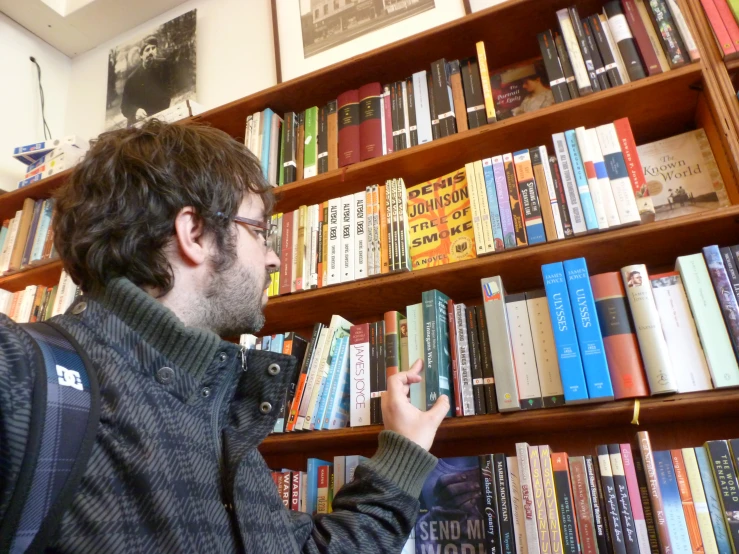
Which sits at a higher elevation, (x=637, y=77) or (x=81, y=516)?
(x=637, y=77)

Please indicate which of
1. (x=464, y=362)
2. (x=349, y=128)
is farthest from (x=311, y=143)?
(x=464, y=362)

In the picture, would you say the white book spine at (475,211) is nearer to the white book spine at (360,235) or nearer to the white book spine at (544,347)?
the white book spine at (544,347)

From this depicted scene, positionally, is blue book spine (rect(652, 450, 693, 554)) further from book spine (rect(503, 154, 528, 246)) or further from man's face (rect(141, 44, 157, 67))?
man's face (rect(141, 44, 157, 67))

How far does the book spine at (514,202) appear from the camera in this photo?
1.27m

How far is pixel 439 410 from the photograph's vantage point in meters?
1.14

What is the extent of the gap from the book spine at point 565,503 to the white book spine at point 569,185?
49cm

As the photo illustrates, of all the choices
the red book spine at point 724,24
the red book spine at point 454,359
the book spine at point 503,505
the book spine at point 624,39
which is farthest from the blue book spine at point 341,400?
the red book spine at point 724,24

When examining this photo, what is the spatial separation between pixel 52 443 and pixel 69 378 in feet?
0.27

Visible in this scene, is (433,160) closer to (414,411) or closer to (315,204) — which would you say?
(315,204)

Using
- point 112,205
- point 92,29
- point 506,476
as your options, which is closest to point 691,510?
point 506,476

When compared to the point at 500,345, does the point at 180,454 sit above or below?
below

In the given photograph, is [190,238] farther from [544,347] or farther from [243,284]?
[544,347]

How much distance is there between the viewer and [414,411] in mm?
1138

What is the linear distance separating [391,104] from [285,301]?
65cm
